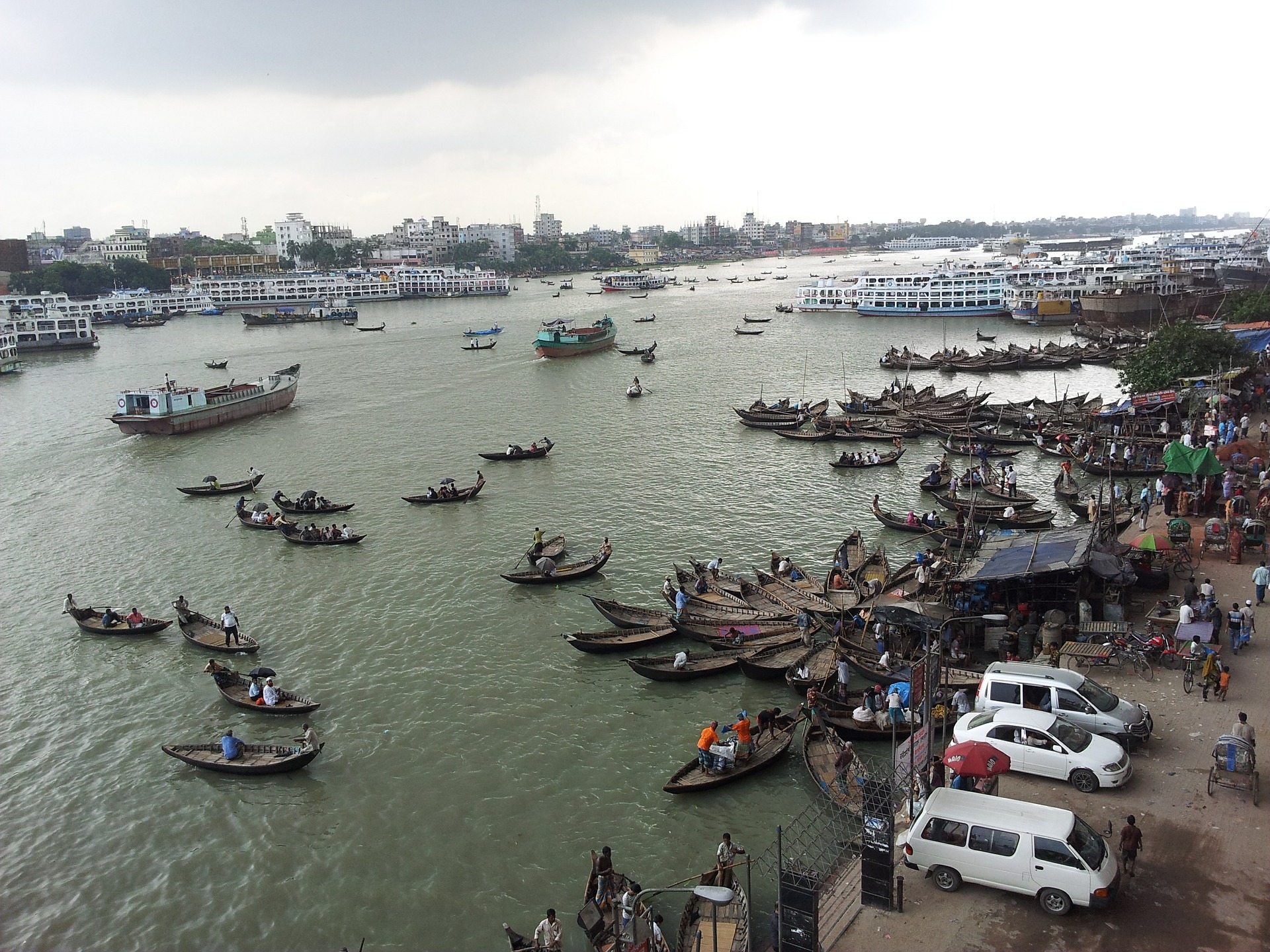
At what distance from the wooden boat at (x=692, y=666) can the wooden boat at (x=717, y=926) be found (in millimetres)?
6616

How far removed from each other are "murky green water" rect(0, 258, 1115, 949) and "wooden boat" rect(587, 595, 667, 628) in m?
1.11

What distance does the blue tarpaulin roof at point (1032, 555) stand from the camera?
58.0 ft

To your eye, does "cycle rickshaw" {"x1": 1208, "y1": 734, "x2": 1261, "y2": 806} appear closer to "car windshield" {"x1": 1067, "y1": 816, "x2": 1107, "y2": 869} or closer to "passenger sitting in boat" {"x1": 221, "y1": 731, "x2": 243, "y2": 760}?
"car windshield" {"x1": 1067, "y1": 816, "x2": 1107, "y2": 869}

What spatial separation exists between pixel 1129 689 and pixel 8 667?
85.5ft

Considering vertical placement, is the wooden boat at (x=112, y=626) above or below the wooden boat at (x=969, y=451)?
below

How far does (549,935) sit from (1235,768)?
32.6ft

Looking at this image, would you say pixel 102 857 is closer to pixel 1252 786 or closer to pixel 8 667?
pixel 8 667

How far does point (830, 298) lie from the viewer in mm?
96625

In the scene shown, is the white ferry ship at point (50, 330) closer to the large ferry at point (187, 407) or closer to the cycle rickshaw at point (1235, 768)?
the large ferry at point (187, 407)

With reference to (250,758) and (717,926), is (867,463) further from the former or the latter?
(717,926)

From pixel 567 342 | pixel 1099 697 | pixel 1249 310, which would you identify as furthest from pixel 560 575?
pixel 1249 310

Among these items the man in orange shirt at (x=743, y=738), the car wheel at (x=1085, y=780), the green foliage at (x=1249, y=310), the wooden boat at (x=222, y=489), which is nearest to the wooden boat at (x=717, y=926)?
the man in orange shirt at (x=743, y=738)

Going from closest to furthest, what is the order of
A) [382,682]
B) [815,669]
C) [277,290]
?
1. [815,669]
2. [382,682]
3. [277,290]

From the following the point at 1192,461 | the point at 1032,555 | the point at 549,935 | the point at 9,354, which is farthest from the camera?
the point at 9,354
